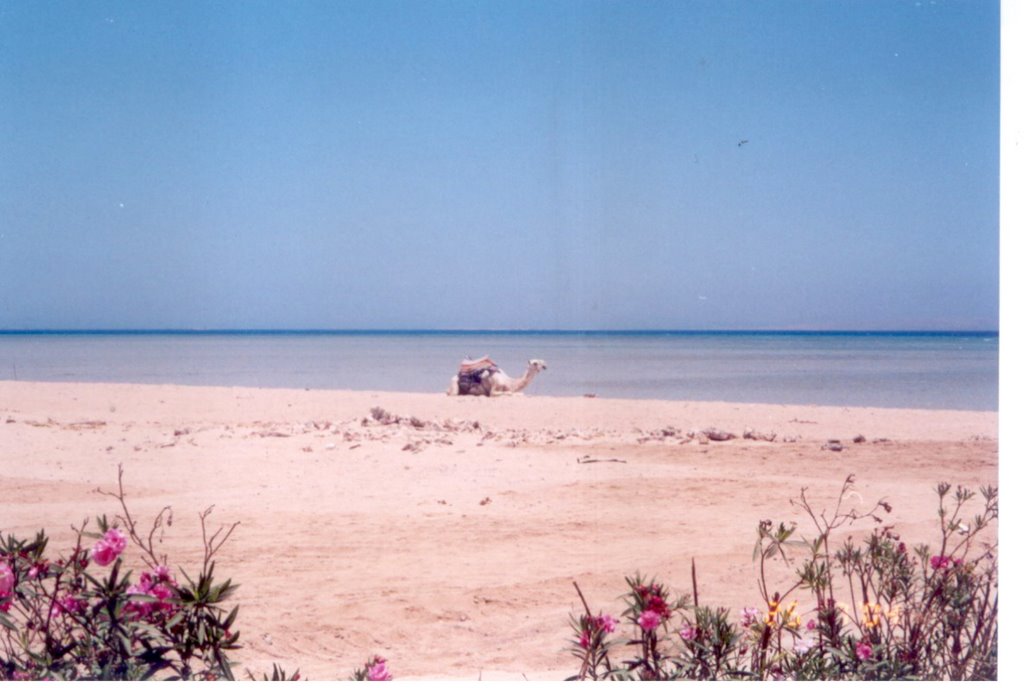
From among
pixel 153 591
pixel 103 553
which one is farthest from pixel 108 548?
pixel 153 591

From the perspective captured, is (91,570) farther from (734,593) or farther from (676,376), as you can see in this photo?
(676,376)

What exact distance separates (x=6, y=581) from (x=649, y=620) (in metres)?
1.59

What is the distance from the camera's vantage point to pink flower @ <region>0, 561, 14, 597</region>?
82.1 inches

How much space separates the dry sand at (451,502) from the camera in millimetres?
3363

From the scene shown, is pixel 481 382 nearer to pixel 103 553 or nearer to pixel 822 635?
pixel 822 635

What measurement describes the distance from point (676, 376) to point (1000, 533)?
1381 centimetres

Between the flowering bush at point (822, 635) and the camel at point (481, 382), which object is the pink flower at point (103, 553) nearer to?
the flowering bush at point (822, 635)

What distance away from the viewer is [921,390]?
12797mm

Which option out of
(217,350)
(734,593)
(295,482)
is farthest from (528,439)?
(217,350)

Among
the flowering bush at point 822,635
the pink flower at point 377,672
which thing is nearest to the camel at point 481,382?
the flowering bush at point 822,635

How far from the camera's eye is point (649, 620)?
84.4 inches

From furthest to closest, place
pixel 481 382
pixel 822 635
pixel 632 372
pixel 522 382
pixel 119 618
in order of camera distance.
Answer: pixel 632 372 < pixel 522 382 < pixel 481 382 < pixel 822 635 < pixel 119 618

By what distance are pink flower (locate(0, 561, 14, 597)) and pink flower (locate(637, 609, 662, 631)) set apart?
157 centimetres

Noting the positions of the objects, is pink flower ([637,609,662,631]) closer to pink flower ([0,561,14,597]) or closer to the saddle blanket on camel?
pink flower ([0,561,14,597])
